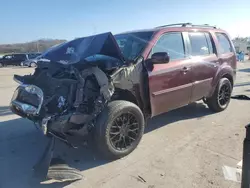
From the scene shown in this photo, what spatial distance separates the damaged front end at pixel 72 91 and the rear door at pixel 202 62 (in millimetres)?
1867

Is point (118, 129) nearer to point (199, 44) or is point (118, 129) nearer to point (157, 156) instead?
point (157, 156)

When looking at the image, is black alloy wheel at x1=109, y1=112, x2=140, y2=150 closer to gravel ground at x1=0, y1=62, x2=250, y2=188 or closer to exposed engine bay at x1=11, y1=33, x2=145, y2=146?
gravel ground at x1=0, y1=62, x2=250, y2=188

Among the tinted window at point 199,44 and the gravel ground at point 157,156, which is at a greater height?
the tinted window at point 199,44

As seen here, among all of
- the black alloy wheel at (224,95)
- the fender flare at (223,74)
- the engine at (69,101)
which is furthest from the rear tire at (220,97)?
the engine at (69,101)

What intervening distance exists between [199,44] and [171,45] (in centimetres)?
95

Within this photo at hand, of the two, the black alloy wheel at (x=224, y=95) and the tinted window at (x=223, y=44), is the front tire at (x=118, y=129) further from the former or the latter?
the tinted window at (x=223, y=44)

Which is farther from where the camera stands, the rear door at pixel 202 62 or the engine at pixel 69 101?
the rear door at pixel 202 62

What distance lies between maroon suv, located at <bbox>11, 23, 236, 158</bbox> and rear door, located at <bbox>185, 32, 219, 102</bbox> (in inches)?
1.0

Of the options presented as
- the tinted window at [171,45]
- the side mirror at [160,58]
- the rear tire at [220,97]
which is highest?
the tinted window at [171,45]

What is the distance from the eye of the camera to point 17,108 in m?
4.11

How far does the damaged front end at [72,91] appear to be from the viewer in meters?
3.63

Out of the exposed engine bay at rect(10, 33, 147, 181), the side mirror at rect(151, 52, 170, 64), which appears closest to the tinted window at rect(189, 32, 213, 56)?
the side mirror at rect(151, 52, 170, 64)

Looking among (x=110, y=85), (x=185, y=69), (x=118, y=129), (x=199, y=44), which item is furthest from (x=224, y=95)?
(x=110, y=85)

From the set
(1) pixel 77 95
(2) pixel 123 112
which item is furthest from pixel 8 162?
(2) pixel 123 112
